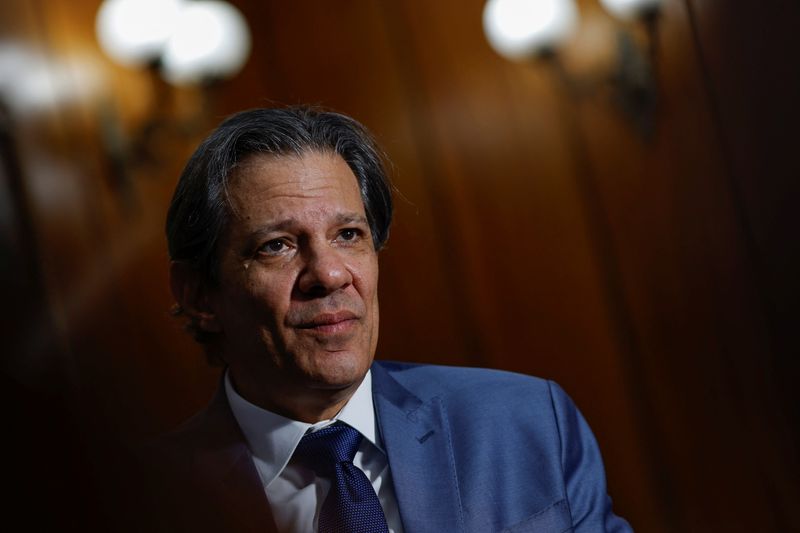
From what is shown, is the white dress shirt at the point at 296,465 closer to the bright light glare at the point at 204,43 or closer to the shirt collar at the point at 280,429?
the shirt collar at the point at 280,429

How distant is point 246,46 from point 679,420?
1.66m

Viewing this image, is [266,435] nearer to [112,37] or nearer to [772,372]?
[772,372]

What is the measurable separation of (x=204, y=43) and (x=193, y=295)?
61.8 inches

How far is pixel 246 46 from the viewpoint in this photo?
274 cm

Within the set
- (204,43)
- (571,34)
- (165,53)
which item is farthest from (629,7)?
(165,53)

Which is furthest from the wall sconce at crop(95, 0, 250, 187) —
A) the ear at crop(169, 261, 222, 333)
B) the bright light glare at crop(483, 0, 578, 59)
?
the ear at crop(169, 261, 222, 333)

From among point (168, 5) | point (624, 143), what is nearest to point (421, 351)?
point (624, 143)

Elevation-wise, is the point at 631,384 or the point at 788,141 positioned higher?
the point at 788,141

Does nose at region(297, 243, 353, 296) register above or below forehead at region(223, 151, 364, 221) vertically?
below

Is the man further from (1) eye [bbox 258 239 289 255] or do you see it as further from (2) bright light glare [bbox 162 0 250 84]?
(2) bright light glare [bbox 162 0 250 84]

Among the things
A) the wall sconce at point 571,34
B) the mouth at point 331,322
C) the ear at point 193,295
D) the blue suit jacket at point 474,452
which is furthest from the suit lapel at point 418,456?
the wall sconce at point 571,34

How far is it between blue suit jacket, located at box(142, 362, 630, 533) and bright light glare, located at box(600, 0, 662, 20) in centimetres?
160

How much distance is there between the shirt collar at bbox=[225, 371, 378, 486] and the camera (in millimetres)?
1089

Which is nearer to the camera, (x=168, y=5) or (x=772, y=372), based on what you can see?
(x=772, y=372)
